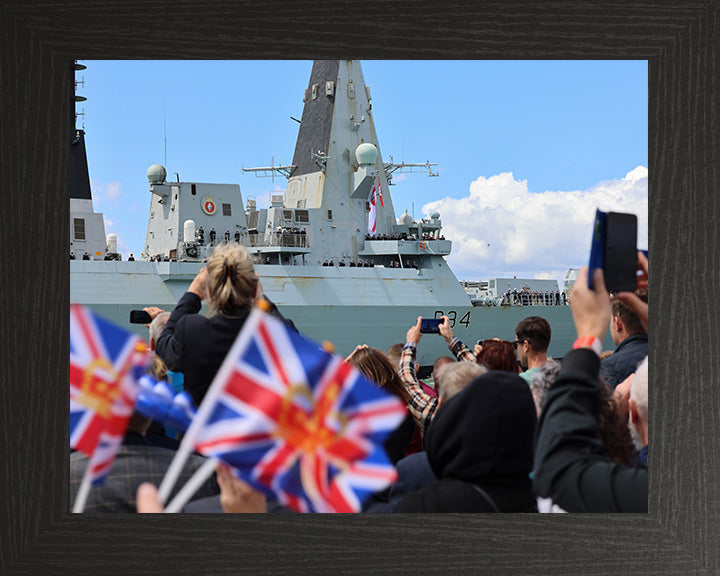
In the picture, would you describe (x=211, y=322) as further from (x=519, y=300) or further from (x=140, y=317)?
(x=519, y=300)

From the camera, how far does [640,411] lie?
8.93 ft

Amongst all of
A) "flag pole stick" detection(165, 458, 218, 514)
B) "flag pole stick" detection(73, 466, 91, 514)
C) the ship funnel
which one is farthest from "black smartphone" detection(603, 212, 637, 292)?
the ship funnel

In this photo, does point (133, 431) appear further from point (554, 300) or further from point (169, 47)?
point (554, 300)

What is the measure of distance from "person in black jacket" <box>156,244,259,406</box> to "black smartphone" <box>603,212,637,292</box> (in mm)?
1305

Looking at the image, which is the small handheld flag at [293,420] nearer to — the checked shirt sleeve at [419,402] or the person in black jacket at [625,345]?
the checked shirt sleeve at [419,402]

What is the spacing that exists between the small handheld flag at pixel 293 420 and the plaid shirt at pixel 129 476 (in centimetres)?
10

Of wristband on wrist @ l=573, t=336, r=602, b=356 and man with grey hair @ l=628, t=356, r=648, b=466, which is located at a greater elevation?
wristband on wrist @ l=573, t=336, r=602, b=356

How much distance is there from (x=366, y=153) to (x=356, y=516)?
28.6ft

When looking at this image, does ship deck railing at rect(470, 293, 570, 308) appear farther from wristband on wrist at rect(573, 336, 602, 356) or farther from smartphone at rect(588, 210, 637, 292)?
wristband on wrist at rect(573, 336, 602, 356)

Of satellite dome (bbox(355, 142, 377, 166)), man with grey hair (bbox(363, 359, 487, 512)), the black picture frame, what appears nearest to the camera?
man with grey hair (bbox(363, 359, 487, 512))

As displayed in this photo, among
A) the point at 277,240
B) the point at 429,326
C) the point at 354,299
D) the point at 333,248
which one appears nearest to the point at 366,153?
the point at 333,248

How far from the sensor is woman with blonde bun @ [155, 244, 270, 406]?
2.54m

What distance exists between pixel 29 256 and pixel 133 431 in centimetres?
86

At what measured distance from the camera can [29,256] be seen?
290 centimetres
